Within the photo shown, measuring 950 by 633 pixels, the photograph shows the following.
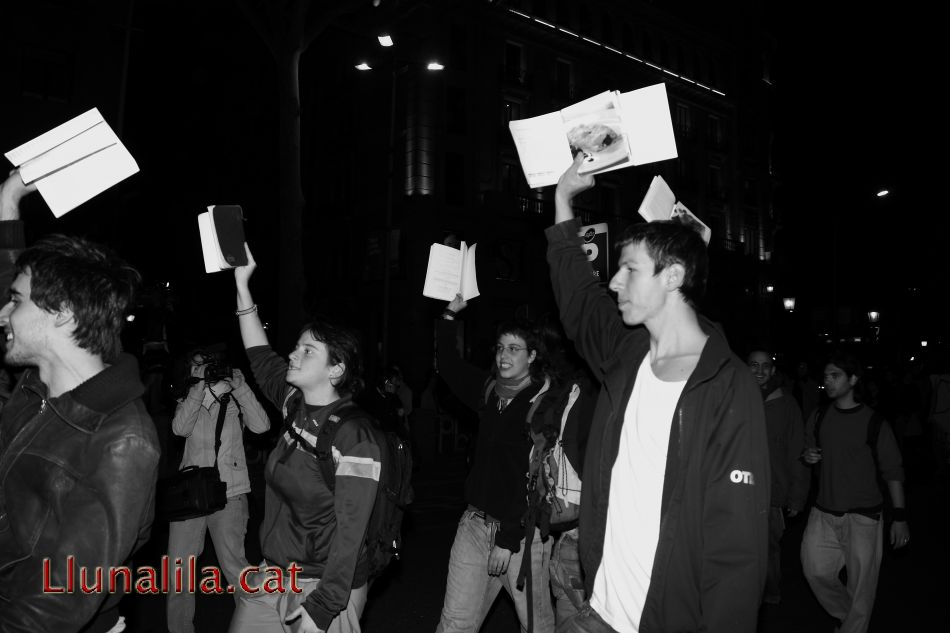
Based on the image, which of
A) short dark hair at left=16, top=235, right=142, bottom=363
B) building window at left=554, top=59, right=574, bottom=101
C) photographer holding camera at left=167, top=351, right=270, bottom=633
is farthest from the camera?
building window at left=554, top=59, right=574, bottom=101

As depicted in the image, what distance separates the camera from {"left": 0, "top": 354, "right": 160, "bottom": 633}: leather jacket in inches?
91.4

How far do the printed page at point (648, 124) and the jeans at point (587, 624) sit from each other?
1822 mm

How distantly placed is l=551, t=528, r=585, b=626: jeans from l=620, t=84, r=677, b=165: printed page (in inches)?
91.4

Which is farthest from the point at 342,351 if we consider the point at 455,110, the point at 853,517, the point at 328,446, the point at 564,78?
the point at 564,78

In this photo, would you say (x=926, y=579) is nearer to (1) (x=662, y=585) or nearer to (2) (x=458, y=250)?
(2) (x=458, y=250)

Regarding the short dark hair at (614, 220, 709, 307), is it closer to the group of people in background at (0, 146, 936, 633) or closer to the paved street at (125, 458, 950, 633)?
the group of people in background at (0, 146, 936, 633)

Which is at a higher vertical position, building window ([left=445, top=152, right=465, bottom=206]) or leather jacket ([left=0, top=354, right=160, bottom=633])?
building window ([left=445, top=152, right=465, bottom=206])

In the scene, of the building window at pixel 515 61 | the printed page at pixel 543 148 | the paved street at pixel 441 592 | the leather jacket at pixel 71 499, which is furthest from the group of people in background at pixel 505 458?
the building window at pixel 515 61

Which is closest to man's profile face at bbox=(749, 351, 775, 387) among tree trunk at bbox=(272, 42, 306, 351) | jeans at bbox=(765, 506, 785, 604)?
jeans at bbox=(765, 506, 785, 604)

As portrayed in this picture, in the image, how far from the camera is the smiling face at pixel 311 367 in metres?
3.89

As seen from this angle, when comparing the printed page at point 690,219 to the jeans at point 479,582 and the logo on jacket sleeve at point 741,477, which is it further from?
the jeans at point 479,582

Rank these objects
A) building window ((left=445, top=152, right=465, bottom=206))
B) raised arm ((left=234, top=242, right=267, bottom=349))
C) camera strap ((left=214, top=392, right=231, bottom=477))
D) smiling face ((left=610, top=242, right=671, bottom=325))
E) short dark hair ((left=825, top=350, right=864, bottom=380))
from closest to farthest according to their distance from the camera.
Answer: smiling face ((left=610, top=242, right=671, bottom=325)) → raised arm ((left=234, top=242, right=267, bottom=349)) → camera strap ((left=214, top=392, right=231, bottom=477)) → short dark hair ((left=825, top=350, right=864, bottom=380)) → building window ((left=445, top=152, right=465, bottom=206))

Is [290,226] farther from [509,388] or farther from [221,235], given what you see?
[221,235]

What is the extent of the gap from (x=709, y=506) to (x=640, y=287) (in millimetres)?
872
